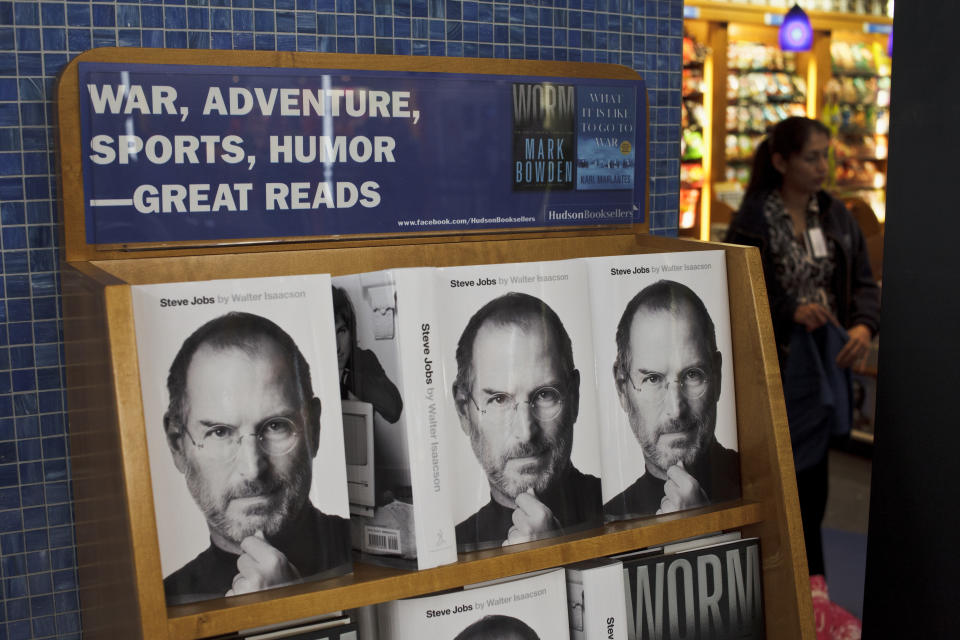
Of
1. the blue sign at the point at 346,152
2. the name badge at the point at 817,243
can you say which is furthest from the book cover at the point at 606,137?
the name badge at the point at 817,243

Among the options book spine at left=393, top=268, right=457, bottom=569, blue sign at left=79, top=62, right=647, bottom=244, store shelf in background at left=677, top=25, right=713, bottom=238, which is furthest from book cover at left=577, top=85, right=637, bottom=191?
store shelf in background at left=677, top=25, right=713, bottom=238

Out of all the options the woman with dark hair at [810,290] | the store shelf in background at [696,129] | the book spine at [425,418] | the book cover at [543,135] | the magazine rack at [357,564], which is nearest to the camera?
the magazine rack at [357,564]

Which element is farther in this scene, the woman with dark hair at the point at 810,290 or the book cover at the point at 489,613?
the woman with dark hair at the point at 810,290

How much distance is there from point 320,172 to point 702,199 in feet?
20.6

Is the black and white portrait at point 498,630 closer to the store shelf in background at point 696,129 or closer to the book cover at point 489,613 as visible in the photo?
the book cover at point 489,613

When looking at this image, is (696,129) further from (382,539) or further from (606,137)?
(382,539)

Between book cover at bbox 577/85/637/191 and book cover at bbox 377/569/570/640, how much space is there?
2.41 feet

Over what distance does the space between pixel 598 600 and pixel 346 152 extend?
30.5 inches

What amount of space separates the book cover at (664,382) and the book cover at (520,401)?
0.12ft

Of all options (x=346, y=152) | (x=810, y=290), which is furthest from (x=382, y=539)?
(x=810, y=290)

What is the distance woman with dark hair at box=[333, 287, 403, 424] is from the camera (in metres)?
1.18

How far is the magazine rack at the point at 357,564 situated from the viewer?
1.01 metres

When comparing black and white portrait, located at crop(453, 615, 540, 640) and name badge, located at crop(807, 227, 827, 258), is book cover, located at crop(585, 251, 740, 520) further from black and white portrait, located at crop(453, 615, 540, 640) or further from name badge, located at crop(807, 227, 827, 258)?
name badge, located at crop(807, 227, 827, 258)

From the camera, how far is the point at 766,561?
1.42 meters
